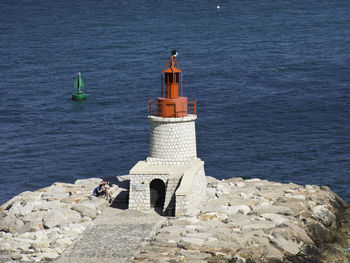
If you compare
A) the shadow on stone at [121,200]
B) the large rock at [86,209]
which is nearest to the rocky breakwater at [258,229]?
the large rock at [86,209]

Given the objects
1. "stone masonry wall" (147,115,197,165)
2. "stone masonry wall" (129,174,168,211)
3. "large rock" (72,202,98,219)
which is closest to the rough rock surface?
"large rock" (72,202,98,219)

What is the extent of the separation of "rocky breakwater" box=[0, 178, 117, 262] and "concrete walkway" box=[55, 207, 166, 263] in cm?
47

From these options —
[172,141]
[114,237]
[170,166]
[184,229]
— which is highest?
[172,141]

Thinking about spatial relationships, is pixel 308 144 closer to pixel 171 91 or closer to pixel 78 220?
pixel 171 91

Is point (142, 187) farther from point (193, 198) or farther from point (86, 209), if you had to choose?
point (86, 209)

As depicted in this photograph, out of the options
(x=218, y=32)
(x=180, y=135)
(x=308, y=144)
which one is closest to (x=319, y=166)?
(x=308, y=144)

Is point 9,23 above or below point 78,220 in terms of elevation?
above

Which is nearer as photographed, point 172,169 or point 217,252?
point 217,252

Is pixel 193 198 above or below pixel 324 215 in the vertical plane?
above

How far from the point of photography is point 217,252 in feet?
89.5

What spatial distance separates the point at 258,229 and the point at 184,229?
10.1 feet

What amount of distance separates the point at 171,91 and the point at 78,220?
7.39 meters

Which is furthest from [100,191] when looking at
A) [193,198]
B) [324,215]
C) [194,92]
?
[194,92]

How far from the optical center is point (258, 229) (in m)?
30.1
